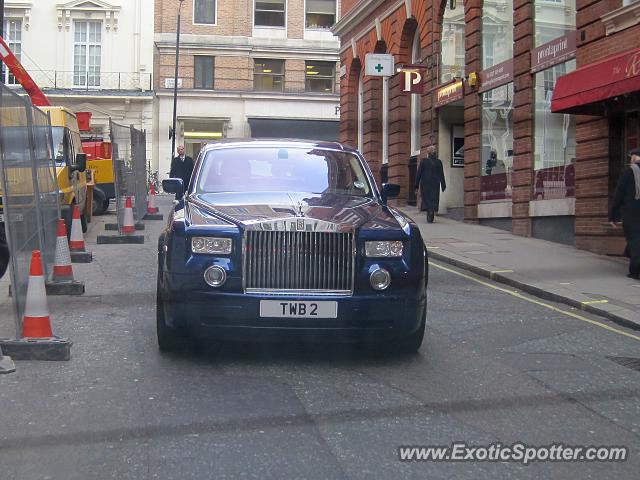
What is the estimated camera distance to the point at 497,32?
18406 mm

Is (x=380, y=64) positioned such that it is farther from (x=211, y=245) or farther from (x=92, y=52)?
(x=92, y=52)

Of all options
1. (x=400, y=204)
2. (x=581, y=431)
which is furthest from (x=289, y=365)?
(x=400, y=204)

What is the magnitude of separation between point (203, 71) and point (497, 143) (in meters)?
27.7

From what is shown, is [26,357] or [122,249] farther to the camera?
[122,249]

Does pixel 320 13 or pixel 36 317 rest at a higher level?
pixel 320 13

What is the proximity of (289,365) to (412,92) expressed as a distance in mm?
17478

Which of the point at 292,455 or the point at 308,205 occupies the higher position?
the point at 308,205

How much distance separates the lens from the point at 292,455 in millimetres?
4133

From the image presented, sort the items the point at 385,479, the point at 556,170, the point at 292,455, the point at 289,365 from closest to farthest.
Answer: the point at 385,479
the point at 292,455
the point at 289,365
the point at 556,170

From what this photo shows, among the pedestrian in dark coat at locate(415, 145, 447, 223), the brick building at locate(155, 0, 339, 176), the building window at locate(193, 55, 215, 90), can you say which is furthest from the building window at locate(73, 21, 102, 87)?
the pedestrian in dark coat at locate(415, 145, 447, 223)

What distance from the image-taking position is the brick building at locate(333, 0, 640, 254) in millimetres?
13672

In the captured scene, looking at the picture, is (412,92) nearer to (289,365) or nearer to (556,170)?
(556,170)

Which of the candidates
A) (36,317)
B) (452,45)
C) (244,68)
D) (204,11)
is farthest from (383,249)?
(204,11)

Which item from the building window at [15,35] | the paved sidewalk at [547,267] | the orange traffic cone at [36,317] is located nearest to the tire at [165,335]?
the orange traffic cone at [36,317]
